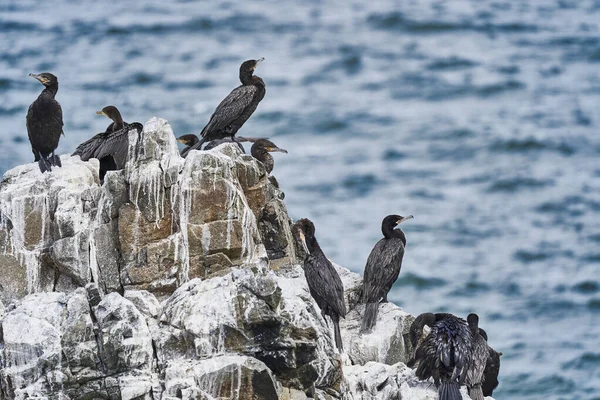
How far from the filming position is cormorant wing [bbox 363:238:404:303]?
17594 mm

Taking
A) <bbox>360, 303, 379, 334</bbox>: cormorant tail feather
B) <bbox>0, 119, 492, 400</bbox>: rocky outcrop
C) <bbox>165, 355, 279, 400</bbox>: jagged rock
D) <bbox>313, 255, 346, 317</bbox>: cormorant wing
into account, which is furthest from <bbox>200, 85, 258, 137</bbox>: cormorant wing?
<bbox>165, 355, 279, 400</bbox>: jagged rock

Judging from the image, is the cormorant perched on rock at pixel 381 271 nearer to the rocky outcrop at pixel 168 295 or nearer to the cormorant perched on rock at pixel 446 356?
the rocky outcrop at pixel 168 295

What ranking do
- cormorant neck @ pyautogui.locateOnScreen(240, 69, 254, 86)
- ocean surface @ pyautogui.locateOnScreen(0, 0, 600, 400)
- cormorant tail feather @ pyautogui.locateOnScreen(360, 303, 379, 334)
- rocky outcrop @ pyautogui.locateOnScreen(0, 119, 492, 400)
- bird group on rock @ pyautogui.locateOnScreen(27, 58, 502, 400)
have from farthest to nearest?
ocean surface @ pyautogui.locateOnScreen(0, 0, 600, 400)
cormorant neck @ pyautogui.locateOnScreen(240, 69, 254, 86)
cormorant tail feather @ pyautogui.locateOnScreen(360, 303, 379, 334)
bird group on rock @ pyautogui.locateOnScreen(27, 58, 502, 400)
rocky outcrop @ pyautogui.locateOnScreen(0, 119, 492, 400)

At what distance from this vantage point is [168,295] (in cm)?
1605

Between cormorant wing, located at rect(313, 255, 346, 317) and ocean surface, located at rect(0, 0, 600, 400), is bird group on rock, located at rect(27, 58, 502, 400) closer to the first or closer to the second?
cormorant wing, located at rect(313, 255, 346, 317)

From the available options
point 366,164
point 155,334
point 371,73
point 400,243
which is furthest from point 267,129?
point 155,334

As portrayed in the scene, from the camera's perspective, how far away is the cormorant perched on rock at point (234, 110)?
19047 mm

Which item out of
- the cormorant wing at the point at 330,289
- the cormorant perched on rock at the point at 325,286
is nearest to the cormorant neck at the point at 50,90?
the cormorant perched on rock at the point at 325,286

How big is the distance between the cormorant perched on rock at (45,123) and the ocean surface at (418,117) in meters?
21.6

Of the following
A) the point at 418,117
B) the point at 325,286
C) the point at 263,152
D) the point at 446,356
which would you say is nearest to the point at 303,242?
the point at 325,286

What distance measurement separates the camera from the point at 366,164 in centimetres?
5816

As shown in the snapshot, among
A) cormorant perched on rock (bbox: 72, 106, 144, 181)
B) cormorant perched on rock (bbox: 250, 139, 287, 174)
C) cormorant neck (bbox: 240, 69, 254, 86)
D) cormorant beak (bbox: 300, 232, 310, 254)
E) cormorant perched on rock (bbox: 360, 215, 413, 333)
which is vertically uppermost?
cormorant neck (bbox: 240, 69, 254, 86)

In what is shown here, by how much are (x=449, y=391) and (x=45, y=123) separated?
6038 mm

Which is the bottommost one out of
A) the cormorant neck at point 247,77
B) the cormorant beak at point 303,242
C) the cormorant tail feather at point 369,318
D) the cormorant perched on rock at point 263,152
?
the cormorant tail feather at point 369,318
